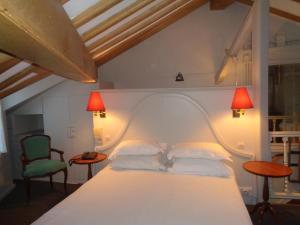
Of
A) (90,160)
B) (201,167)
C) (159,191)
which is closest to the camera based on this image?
(159,191)

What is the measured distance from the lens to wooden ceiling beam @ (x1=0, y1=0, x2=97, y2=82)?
A: 0.93 meters

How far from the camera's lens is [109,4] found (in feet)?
6.07

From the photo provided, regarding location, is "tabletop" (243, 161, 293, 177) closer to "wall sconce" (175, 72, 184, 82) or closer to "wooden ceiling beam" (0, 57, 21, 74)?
"wall sconce" (175, 72, 184, 82)

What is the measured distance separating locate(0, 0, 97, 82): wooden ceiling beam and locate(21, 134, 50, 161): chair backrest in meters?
2.22

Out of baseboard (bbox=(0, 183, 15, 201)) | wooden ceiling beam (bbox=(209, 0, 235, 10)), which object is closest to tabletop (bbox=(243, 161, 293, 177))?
wooden ceiling beam (bbox=(209, 0, 235, 10))

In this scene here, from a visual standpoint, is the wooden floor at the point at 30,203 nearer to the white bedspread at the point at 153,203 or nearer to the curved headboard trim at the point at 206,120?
the curved headboard trim at the point at 206,120

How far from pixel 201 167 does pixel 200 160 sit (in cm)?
9

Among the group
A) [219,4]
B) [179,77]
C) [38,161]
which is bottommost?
[38,161]

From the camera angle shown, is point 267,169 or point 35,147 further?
point 35,147

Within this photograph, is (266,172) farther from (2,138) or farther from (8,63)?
(2,138)

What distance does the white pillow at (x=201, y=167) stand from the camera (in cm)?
240

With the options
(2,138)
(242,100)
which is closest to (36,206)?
(2,138)

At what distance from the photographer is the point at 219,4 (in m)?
3.98

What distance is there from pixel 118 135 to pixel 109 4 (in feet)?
5.97
